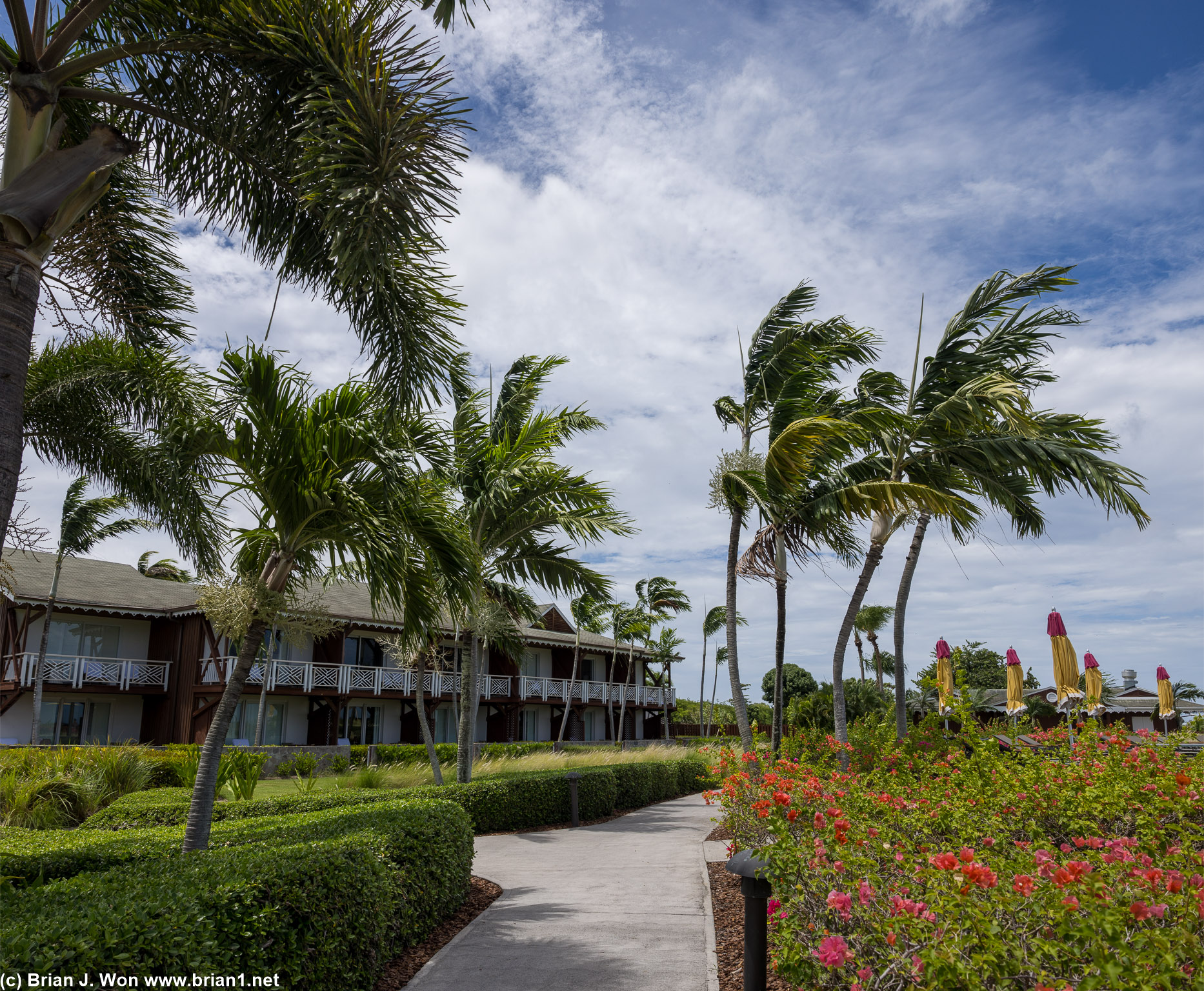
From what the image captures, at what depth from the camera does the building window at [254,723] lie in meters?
24.8

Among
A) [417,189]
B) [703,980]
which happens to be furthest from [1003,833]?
[417,189]

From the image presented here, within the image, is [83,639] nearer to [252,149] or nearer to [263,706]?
[263,706]

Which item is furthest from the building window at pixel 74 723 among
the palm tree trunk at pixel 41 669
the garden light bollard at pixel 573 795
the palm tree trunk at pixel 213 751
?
the palm tree trunk at pixel 213 751

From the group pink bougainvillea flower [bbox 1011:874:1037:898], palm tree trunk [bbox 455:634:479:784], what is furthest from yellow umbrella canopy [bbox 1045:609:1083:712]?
pink bougainvillea flower [bbox 1011:874:1037:898]

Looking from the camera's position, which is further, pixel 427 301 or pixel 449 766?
pixel 449 766

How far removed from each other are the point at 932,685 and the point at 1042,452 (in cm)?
537

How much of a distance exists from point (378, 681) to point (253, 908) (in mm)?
23251

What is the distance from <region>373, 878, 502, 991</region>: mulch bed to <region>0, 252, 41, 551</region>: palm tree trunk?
3.56m

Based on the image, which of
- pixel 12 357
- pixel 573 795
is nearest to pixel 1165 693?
pixel 573 795

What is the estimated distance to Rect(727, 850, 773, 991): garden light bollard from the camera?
423 cm

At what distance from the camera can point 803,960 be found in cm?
345

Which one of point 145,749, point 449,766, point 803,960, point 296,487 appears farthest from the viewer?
point 449,766

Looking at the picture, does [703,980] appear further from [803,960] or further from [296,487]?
[296,487]

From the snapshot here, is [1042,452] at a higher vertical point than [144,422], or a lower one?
higher
